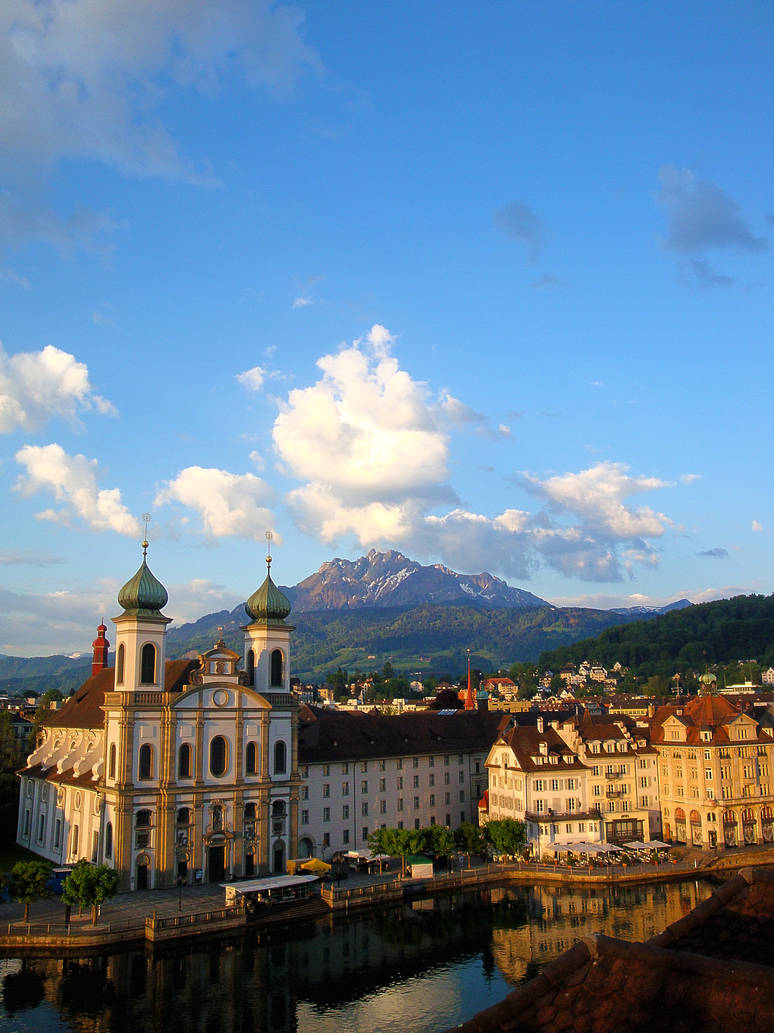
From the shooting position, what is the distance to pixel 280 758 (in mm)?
73188

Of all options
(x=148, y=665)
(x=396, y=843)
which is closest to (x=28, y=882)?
(x=148, y=665)

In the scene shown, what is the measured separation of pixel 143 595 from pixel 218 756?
14.2 meters

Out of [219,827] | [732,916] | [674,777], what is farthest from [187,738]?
[732,916]

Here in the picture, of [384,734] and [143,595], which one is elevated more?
[143,595]

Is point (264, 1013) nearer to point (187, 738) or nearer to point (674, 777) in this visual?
point (187, 738)

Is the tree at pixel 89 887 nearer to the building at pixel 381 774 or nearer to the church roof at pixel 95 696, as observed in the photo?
the church roof at pixel 95 696

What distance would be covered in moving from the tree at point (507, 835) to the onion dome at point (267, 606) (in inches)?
1014

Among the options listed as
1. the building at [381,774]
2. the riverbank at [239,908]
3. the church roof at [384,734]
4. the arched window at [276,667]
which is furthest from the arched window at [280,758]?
the riverbank at [239,908]

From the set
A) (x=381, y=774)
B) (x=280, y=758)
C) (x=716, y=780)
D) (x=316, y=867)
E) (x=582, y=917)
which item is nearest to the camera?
(x=582, y=917)

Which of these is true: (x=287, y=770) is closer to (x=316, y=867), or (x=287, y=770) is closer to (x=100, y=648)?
(x=316, y=867)

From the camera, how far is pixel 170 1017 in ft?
138

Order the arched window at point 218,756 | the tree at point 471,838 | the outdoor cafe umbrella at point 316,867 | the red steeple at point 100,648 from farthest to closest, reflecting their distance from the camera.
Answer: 1. the red steeple at point 100,648
2. the tree at point 471,838
3. the arched window at point 218,756
4. the outdoor cafe umbrella at point 316,867

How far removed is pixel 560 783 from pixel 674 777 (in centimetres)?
1225

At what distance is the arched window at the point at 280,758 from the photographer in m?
72.9
